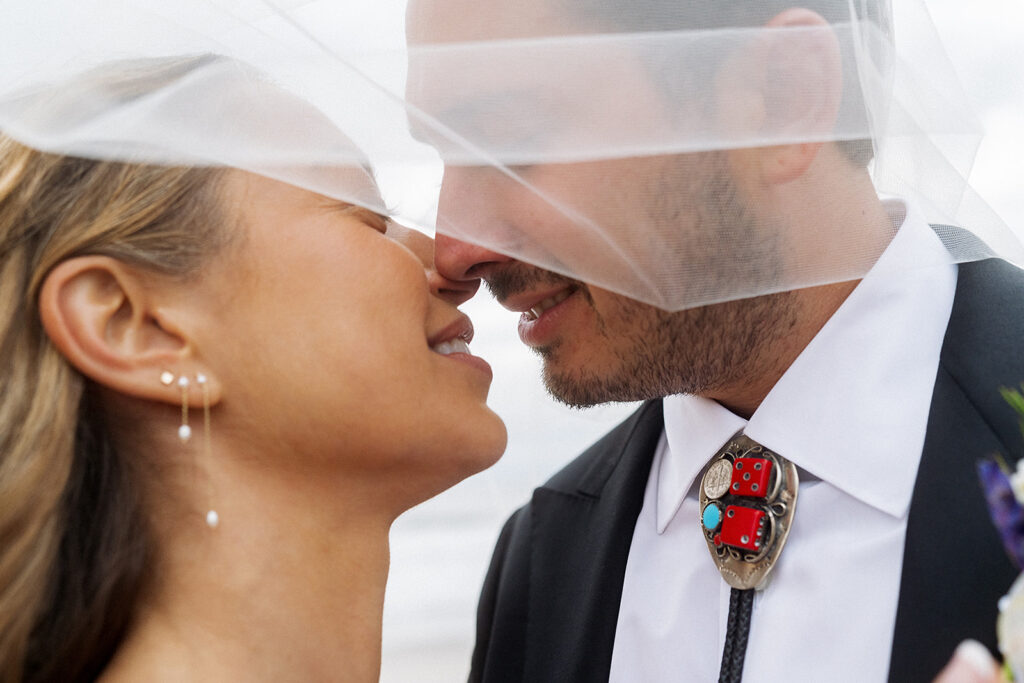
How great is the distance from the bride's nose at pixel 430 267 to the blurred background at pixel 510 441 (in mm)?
62

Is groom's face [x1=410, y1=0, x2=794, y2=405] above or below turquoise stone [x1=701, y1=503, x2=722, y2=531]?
above

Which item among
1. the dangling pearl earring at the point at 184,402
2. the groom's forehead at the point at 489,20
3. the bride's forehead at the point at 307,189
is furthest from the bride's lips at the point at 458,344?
the groom's forehead at the point at 489,20

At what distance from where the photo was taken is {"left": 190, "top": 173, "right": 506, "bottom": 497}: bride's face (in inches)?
56.8

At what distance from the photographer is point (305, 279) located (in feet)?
4.75

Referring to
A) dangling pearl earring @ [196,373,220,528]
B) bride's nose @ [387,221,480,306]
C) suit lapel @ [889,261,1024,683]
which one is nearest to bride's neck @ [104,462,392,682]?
dangling pearl earring @ [196,373,220,528]

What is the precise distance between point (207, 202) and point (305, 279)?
0.19 meters

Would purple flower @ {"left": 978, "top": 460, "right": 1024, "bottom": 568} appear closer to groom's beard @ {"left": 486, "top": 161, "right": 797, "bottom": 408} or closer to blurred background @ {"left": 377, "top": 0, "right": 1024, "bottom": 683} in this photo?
blurred background @ {"left": 377, "top": 0, "right": 1024, "bottom": 683}

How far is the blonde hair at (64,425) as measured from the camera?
4.49ft

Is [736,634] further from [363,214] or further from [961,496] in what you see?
[363,214]

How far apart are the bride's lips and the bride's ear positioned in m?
0.37

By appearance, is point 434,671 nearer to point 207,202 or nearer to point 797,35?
point 207,202

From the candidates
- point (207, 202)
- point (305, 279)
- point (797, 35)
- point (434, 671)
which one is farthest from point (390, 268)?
point (434, 671)

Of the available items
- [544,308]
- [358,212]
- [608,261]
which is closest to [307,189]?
[358,212]

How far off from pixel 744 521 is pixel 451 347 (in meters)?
0.56
